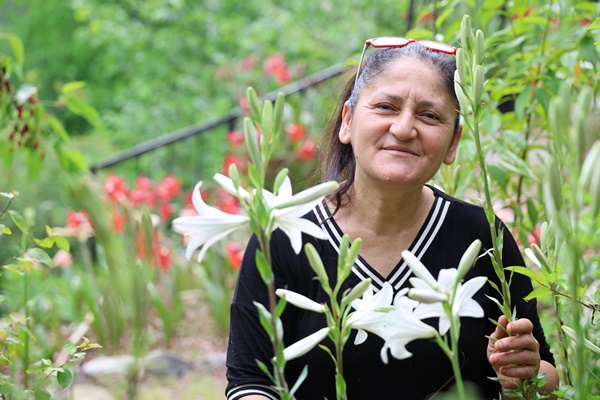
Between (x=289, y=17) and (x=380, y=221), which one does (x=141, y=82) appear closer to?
(x=289, y=17)

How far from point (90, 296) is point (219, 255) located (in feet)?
2.87

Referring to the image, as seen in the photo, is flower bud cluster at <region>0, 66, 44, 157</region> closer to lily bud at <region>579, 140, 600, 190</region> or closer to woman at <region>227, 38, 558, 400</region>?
woman at <region>227, 38, 558, 400</region>

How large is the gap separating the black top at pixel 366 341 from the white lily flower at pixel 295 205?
31.9 inches

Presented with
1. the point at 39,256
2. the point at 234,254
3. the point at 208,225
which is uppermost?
the point at 208,225

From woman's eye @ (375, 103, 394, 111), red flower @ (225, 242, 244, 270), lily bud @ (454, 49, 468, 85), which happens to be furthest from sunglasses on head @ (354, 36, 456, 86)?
Answer: red flower @ (225, 242, 244, 270)

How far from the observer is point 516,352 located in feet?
3.96

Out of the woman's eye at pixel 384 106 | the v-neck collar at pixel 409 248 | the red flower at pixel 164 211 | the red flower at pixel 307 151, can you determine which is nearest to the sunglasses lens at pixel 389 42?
the woman's eye at pixel 384 106

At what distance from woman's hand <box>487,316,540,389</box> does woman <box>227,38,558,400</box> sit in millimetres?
319

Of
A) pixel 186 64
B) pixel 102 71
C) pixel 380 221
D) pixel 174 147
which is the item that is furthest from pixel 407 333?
pixel 102 71

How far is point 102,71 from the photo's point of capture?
35.0 feet

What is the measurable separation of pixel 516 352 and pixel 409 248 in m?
0.57

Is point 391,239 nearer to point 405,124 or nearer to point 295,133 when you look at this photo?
point 405,124

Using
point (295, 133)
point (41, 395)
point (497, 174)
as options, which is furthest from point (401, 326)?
point (295, 133)

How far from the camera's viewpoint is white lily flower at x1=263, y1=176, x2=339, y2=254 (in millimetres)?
833
